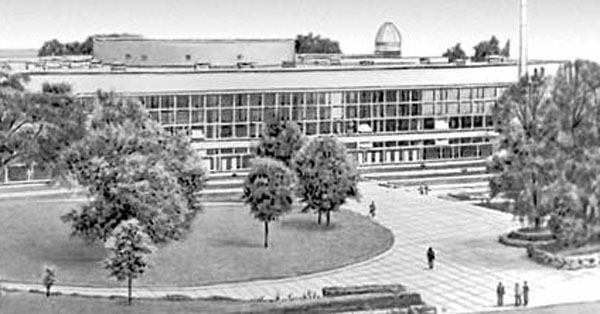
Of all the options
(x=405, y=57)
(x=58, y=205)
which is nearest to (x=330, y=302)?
(x=58, y=205)

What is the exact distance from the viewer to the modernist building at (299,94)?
70.0 m

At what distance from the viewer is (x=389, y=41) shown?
10025 centimetres

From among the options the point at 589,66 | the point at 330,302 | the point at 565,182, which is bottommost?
the point at 330,302

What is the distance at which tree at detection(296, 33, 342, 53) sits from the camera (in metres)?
129

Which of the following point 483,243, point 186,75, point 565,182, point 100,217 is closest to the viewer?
point 100,217

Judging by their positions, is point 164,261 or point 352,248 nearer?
point 164,261

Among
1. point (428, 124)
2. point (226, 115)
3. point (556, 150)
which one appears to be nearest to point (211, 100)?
point (226, 115)

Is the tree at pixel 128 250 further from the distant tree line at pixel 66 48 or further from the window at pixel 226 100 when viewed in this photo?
the distant tree line at pixel 66 48

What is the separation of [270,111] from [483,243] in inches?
1118

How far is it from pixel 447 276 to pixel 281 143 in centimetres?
1694

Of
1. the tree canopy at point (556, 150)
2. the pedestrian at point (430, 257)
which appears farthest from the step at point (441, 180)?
the pedestrian at point (430, 257)

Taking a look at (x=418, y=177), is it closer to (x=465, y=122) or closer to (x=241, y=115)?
(x=465, y=122)

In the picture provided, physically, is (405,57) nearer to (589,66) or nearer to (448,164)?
(448,164)

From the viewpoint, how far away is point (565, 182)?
4509cm
